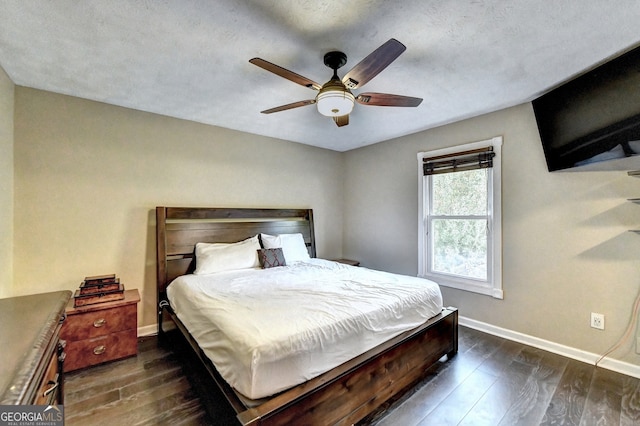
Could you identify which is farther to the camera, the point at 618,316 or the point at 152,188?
the point at 152,188

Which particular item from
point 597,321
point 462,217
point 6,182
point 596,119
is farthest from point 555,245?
point 6,182

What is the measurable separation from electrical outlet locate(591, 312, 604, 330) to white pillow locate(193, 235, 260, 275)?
3353 mm

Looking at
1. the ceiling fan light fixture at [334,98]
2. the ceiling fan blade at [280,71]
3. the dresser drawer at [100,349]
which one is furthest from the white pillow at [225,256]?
the ceiling fan blade at [280,71]

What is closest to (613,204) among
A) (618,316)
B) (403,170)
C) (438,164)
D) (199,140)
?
(618,316)

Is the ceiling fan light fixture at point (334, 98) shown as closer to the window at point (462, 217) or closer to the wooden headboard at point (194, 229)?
the window at point (462, 217)

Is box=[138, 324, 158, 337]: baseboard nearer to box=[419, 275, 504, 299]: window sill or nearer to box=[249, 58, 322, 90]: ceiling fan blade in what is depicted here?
box=[249, 58, 322, 90]: ceiling fan blade

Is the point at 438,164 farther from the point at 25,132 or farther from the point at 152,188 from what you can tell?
the point at 25,132

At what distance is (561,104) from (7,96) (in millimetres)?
4767

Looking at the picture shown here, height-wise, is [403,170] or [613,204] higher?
[403,170]

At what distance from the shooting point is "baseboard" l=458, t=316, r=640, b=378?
2.31 metres

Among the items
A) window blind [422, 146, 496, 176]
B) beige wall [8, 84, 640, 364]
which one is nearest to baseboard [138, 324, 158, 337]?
beige wall [8, 84, 640, 364]

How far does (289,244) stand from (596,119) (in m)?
3.26

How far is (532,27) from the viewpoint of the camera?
5.66ft

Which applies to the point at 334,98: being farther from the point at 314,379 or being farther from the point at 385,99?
the point at 314,379
